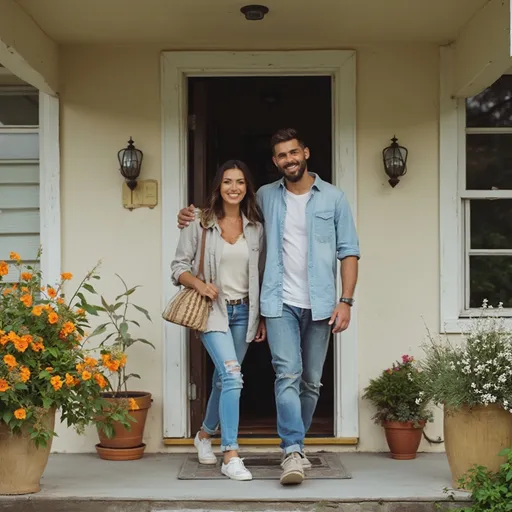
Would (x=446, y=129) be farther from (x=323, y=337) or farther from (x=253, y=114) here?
(x=253, y=114)

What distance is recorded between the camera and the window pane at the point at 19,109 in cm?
551

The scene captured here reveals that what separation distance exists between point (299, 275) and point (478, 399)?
1067 mm

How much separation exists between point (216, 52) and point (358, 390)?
2.20m

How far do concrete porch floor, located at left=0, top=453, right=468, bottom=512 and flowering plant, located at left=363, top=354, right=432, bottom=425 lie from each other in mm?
340

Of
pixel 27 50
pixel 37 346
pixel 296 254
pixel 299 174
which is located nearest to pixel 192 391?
pixel 296 254

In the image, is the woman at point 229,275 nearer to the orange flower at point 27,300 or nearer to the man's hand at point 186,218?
the man's hand at point 186,218

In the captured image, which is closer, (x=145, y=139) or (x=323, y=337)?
(x=323, y=337)

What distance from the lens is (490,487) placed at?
4.09 m

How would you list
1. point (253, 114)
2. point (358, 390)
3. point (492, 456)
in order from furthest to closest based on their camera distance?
1. point (253, 114)
2. point (358, 390)
3. point (492, 456)

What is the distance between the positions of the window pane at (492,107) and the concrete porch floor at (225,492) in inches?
83.1

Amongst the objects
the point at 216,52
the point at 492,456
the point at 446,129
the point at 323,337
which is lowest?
the point at 492,456

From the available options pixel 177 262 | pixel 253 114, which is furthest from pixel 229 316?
pixel 253 114

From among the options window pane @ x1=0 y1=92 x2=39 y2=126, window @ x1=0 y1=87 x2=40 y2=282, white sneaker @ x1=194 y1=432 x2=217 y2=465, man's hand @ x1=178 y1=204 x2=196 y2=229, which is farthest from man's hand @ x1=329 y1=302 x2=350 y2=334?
window pane @ x1=0 y1=92 x2=39 y2=126

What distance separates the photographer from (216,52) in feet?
17.6
